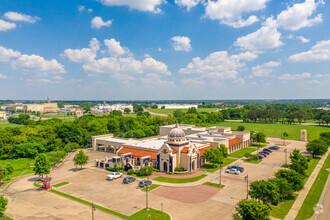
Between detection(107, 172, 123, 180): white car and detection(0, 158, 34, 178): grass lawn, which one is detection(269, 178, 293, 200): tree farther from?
detection(0, 158, 34, 178): grass lawn

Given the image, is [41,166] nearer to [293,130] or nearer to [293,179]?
[293,179]

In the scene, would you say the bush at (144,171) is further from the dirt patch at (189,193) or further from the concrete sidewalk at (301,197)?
the concrete sidewalk at (301,197)

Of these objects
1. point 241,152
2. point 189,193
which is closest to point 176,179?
point 189,193

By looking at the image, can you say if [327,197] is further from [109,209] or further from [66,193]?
[66,193]

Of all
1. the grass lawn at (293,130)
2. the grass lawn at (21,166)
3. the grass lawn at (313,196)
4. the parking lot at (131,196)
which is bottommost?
the grass lawn at (21,166)

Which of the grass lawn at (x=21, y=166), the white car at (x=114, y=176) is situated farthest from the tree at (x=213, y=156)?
→ the grass lawn at (x=21, y=166)

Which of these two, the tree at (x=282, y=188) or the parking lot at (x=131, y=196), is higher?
the tree at (x=282, y=188)
